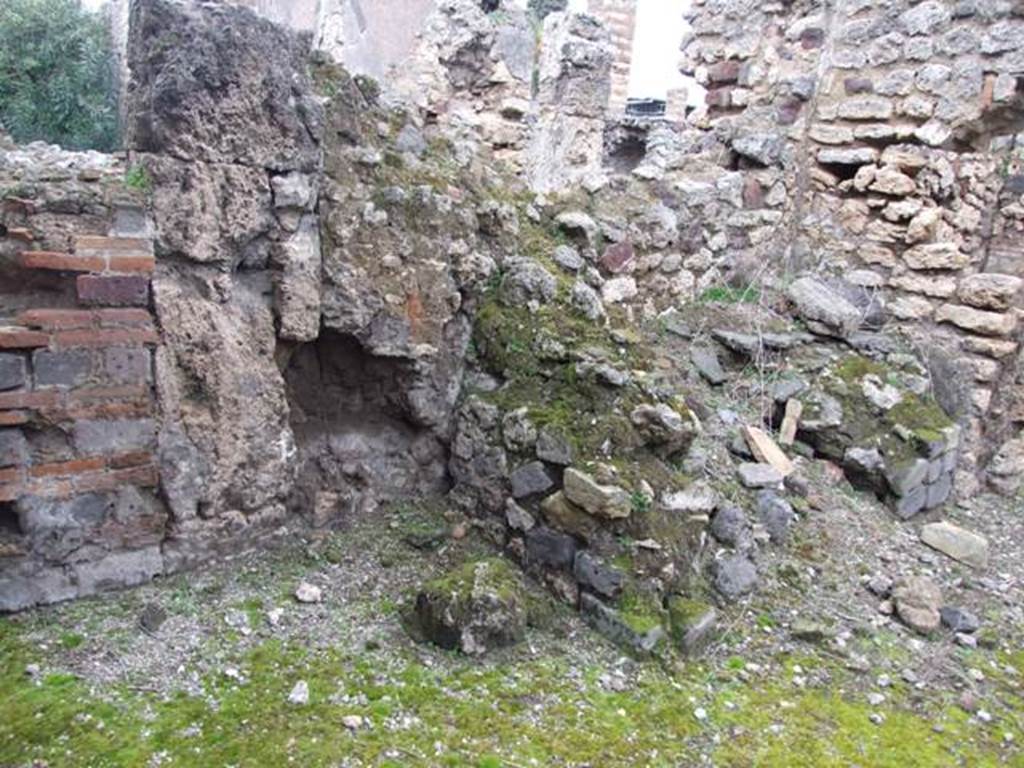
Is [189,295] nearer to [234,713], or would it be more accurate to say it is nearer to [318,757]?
[234,713]

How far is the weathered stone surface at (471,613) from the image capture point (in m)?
2.83

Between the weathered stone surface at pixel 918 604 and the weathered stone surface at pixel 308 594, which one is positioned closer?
the weathered stone surface at pixel 308 594

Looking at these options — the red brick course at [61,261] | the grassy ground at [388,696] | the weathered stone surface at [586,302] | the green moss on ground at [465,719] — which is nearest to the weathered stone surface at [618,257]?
the weathered stone surface at [586,302]

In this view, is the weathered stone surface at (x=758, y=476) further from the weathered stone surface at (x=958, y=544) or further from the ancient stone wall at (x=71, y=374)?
the ancient stone wall at (x=71, y=374)

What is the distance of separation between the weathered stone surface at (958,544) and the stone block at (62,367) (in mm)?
3649

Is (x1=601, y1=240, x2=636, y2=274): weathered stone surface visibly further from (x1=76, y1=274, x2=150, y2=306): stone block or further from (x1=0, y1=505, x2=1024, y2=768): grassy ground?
(x1=76, y1=274, x2=150, y2=306): stone block

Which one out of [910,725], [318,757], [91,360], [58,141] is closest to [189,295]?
[91,360]

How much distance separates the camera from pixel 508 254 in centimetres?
379

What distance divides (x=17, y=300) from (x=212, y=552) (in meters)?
1.07

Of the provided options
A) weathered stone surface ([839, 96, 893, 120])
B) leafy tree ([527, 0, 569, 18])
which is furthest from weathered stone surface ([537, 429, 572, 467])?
leafy tree ([527, 0, 569, 18])

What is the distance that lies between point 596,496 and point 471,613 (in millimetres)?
622

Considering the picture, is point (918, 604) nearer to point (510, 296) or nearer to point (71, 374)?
point (510, 296)

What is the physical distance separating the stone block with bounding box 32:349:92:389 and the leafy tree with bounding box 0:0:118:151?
721cm

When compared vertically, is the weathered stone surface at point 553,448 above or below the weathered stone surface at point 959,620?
above
